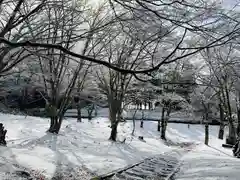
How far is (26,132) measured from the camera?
2169 centimetres

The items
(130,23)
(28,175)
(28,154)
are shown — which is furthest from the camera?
(28,154)

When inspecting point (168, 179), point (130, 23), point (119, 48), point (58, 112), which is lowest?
point (168, 179)

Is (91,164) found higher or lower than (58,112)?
lower

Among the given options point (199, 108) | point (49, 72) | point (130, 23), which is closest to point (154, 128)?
point (199, 108)

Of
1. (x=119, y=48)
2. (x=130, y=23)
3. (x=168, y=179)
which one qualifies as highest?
(x=119, y=48)

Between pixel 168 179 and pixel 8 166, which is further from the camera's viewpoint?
pixel 168 179

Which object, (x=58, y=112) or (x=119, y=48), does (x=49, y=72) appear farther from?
(x=119, y=48)

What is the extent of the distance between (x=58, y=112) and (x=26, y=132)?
150 inches

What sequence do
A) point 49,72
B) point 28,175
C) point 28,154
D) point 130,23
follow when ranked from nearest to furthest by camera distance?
point 130,23, point 28,175, point 28,154, point 49,72

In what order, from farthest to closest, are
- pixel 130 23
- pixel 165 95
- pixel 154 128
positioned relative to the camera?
pixel 154 128 → pixel 165 95 → pixel 130 23

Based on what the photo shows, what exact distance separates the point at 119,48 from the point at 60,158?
9.16 meters

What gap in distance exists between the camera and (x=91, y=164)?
39.5 ft

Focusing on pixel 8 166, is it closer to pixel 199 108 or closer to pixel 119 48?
pixel 119 48

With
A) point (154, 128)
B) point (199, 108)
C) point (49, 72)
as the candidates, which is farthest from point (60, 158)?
point (199, 108)
